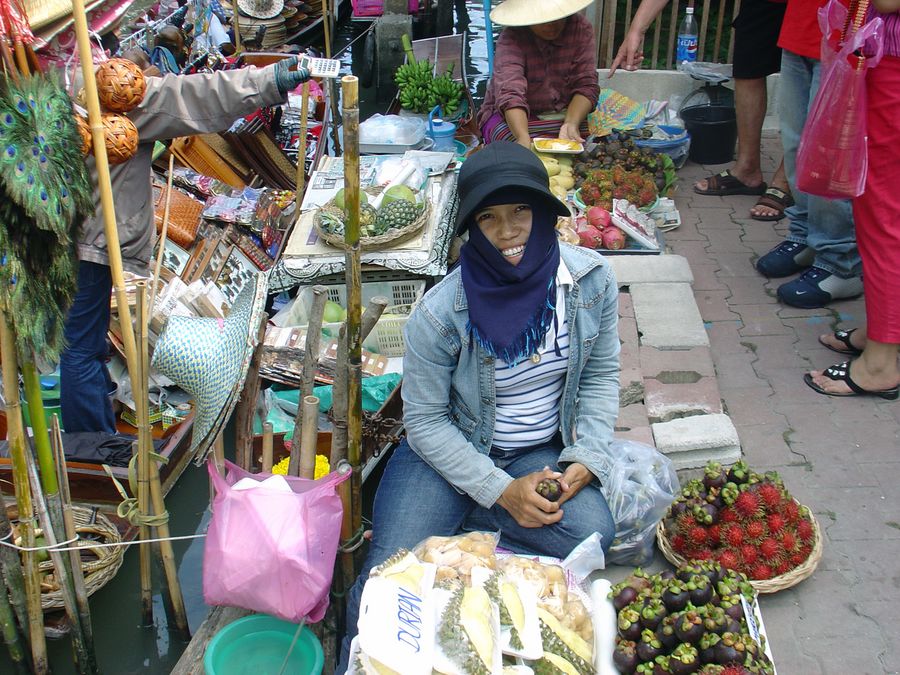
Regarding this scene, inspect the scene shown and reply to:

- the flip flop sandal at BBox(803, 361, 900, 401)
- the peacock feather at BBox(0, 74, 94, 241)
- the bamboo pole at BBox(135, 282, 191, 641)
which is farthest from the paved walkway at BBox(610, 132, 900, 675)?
the peacock feather at BBox(0, 74, 94, 241)

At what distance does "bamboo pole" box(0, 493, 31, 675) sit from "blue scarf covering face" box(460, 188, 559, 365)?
1.30 meters

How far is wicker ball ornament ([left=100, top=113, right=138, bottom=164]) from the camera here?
236 centimetres

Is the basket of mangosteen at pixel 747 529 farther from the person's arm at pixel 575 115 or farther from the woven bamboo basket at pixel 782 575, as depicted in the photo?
the person's arm at pixel 575 115

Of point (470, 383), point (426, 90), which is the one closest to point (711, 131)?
point (426, 90)

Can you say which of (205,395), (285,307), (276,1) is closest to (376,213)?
(285,307)

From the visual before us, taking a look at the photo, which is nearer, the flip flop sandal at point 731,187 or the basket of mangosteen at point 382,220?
the basket of mangosteen at point 382,220

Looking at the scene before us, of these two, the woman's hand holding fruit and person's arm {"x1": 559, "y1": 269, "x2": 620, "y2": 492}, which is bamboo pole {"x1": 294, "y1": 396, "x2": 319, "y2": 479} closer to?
the woman's hand holding fruit

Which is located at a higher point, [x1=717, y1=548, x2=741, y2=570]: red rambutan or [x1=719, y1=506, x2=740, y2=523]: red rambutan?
[x1=719, y1=506, x2=740, y2=523]: red rambutan

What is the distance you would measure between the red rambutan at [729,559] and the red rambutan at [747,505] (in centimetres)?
11

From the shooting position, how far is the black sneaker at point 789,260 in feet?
13.6

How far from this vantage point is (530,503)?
2258 mm

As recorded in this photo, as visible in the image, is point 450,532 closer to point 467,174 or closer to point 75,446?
point 467,174

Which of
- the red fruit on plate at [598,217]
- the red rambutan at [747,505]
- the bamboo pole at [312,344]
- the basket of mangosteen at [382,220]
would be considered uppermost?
the bamboo pole at [312,344]

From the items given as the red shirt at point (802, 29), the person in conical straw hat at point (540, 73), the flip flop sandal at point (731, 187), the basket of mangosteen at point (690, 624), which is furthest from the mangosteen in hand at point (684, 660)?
the flip flop sandal at point (731, 187)
